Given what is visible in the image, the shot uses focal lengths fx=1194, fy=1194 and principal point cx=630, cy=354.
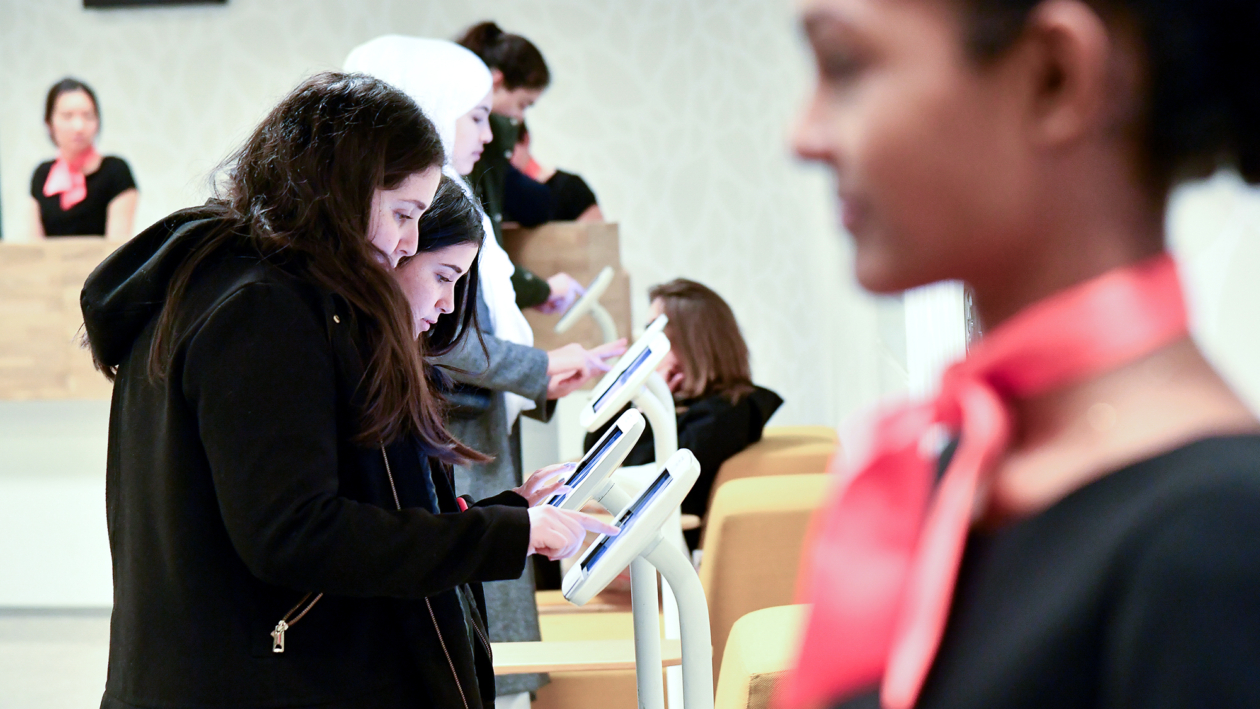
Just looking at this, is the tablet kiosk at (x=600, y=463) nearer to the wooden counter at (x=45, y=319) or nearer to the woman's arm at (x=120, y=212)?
the wooden counter at (x=45, y=319)

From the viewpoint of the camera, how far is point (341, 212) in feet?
3.67

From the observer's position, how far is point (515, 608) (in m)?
2.04

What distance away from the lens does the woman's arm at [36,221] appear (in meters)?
4.44

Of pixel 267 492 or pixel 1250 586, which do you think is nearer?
pixel 1250 586

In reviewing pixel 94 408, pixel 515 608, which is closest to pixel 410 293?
pixel 515 608

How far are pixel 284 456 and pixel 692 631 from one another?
0.57 meters

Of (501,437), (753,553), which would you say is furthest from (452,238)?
(753,553)

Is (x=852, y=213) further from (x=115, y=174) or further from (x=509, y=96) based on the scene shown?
(x=115, y=174)

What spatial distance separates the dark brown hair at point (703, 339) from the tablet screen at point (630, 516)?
188cm

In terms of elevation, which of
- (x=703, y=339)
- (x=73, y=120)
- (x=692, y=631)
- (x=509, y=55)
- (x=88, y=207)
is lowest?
(x=703, y=339)

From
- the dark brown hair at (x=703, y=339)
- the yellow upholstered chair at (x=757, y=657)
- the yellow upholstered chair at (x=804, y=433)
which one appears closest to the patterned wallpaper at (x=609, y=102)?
the yellow upholstered chair at (x=804, y=433)

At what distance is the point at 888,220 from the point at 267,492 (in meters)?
0.83

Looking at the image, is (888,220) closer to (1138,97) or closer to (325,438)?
(1138,97)

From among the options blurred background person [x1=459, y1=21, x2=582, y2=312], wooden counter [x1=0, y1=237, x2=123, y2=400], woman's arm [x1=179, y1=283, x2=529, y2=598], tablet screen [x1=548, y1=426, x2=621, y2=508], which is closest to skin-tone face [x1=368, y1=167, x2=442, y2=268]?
woman's arm [x1=179, y1=283, x2=529, y2=598]
